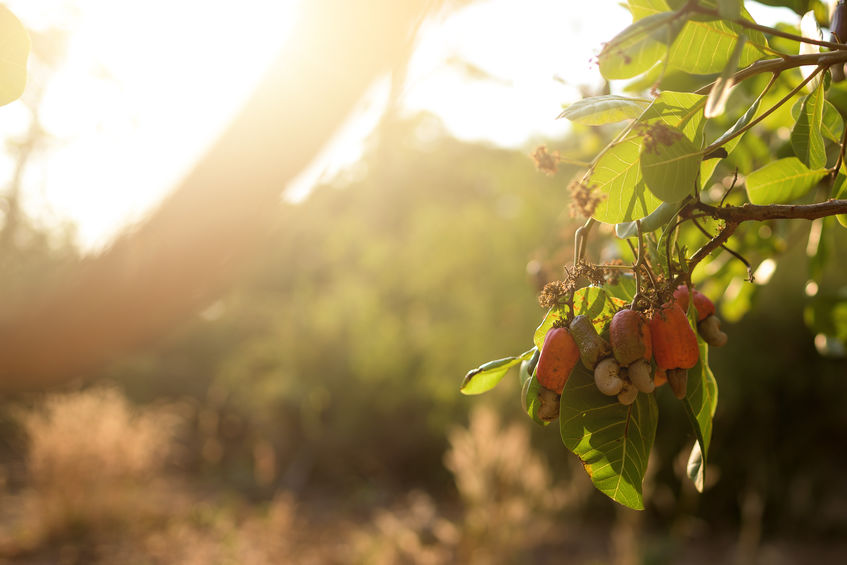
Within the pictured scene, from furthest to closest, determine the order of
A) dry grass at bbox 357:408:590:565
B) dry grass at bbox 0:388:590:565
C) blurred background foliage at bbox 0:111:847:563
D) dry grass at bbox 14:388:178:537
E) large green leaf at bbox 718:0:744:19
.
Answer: dry grass at bbox 14:388:178:537
blurred background foliage at bbox 0:111:847:563
dry grass at bbox 0:388:590:565
dry grass at bbox 357:408:590:565
large green leaf at bbox 718:0:744:19

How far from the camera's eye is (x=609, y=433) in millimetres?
572

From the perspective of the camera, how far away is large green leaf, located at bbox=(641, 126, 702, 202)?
52 cm

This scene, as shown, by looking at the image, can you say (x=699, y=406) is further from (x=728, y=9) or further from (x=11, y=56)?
(x=11, y=56)

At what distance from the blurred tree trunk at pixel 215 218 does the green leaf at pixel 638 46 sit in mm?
385

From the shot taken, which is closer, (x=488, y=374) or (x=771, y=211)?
(x=771, y=211)

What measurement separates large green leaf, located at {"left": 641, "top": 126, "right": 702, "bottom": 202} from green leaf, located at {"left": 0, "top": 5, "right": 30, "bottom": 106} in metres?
0.51

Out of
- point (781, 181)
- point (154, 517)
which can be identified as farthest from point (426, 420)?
point (781, 181)

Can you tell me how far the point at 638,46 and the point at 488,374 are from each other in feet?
1.14

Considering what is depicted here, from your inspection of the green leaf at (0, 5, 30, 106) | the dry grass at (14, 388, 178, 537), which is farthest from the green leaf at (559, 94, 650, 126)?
the dry grass at (14, 388, 178, 537)

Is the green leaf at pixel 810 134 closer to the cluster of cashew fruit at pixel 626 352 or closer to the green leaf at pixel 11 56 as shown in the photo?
the cluster of cashew fruit at pixel 626 352

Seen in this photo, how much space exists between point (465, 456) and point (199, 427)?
686 centimetres

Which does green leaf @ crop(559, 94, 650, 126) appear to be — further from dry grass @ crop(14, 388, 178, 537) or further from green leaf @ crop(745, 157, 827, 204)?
dry grass @ crop(14, 388, 178, 537)

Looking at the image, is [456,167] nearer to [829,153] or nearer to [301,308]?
[301,308]

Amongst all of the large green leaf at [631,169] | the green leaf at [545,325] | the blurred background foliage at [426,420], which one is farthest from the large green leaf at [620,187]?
the blurred background foliage at [426,420]
